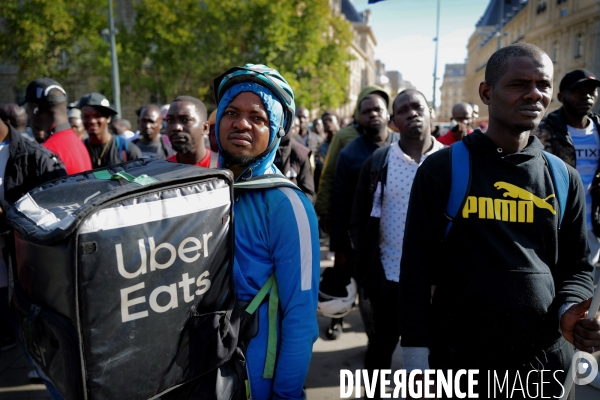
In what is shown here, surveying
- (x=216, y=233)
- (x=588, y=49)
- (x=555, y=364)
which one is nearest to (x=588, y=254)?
(x=555, y=364)

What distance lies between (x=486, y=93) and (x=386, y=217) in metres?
1.34

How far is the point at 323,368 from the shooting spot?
381 cm

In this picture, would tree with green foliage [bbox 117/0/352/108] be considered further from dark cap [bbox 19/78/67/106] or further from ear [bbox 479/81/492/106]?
ear [bbox 479/81/492/106]

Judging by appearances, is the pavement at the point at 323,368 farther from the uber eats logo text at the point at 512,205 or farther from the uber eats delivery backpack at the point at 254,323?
the uber eats logo text at the point at 512,205

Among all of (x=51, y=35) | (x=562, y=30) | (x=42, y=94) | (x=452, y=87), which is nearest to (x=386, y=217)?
(x=42, y=94)

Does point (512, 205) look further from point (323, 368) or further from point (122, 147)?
point (122, 147)

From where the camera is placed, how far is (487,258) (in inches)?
66.1

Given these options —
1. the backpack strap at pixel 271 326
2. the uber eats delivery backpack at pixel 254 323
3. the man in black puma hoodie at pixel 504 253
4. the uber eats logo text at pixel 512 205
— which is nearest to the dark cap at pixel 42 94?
the uber eats delivery backpack at pixel 254 323

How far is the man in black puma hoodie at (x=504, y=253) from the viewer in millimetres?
1661

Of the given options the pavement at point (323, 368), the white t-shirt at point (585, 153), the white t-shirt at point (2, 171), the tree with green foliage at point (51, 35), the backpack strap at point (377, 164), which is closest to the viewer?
the white t-shirt at point (2, 171)

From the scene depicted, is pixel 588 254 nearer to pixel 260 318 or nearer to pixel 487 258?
pixel 487 258

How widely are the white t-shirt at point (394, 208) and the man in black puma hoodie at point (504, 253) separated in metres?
1.12

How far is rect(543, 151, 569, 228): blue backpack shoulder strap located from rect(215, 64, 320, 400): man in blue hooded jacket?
36.9 inches

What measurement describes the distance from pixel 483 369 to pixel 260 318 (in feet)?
2.85
